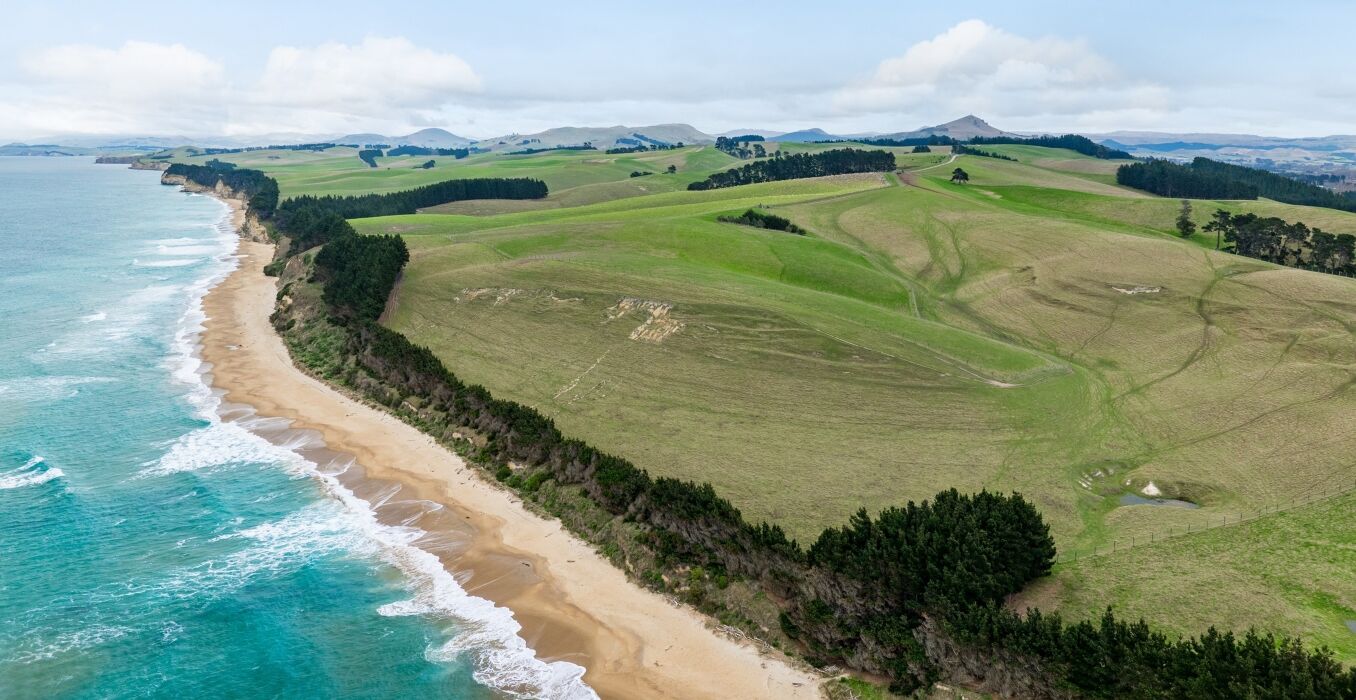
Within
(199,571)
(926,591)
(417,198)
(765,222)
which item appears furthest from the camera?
(417,198)

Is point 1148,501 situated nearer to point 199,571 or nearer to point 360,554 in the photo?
point 360,554

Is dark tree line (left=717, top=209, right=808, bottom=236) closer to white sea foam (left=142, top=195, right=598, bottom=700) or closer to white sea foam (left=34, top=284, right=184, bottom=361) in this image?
white sea foam (left=142, top=195, right=598, bottom=700)

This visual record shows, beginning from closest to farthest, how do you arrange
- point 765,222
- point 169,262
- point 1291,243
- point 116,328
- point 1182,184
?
point 116,328 → point 1291,243 → point 765,222 → point 169,262 → point 1182,184

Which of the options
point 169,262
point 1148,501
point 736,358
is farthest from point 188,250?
point 1148,501

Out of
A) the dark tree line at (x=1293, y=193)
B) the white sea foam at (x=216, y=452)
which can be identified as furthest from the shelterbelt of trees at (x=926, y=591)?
the dark tree line at (x=1293, y=193)

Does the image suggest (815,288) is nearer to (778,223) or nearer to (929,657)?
(778,223)

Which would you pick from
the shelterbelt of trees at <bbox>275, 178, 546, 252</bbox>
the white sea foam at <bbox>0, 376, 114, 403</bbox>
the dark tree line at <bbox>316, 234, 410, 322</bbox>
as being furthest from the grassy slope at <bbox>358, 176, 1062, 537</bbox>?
the shelterbelt of trees at <bbox>275, 178, 546, 252</bbox>

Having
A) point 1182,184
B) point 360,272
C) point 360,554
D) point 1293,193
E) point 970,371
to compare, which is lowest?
point 360,554
